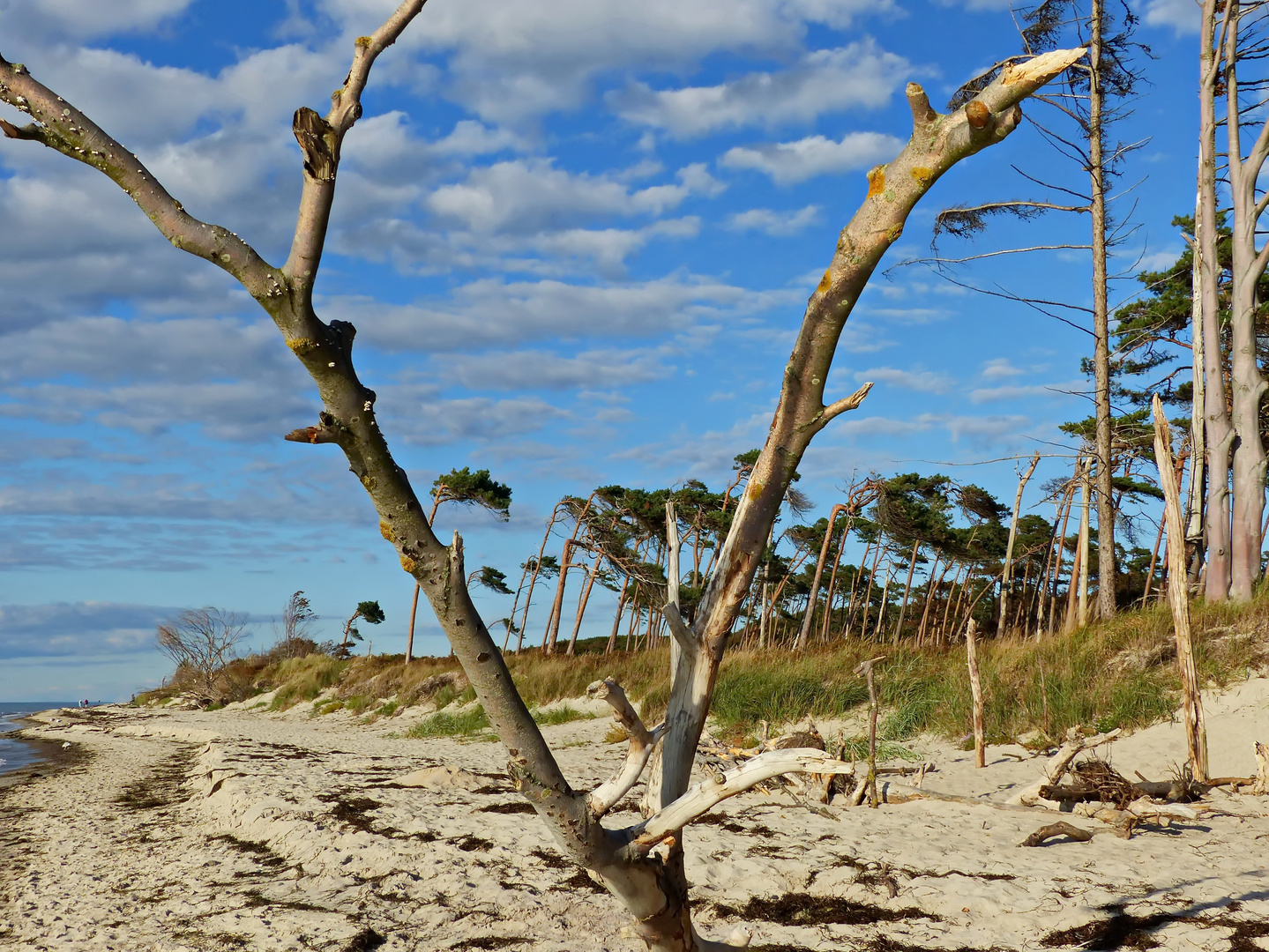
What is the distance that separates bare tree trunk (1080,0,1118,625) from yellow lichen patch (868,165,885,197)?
503 inches

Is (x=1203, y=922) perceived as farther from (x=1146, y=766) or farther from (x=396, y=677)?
(x=396, y=677)

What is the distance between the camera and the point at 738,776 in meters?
2.56

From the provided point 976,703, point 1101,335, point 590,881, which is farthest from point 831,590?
point 590,881

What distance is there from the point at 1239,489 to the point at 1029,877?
10759 millimetres

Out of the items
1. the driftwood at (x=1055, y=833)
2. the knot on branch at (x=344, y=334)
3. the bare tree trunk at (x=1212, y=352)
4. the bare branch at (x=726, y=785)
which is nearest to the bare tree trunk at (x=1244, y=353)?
the bare tree trunk at (x=1212, y=352)

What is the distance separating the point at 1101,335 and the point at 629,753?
14.6 meters

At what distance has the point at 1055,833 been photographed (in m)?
6.55

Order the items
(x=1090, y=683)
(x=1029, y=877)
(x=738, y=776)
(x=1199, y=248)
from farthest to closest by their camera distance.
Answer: (x=1199, y=248) < (x=1090, y=683) < (x=1029, y=877) < (x=738, y=776)

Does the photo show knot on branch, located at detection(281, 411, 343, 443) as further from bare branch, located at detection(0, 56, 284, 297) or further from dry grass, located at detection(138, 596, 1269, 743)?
dry grass, located at detection(138, 596, 1269, 743)

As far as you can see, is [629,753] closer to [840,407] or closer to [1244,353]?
[840,407]

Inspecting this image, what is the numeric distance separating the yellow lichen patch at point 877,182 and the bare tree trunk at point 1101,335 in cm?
1278

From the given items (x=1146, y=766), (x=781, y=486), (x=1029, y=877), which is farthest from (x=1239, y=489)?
(x=781, y=486)

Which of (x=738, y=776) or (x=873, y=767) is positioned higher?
(x=738, y=776)

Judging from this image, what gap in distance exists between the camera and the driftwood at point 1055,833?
650cm
